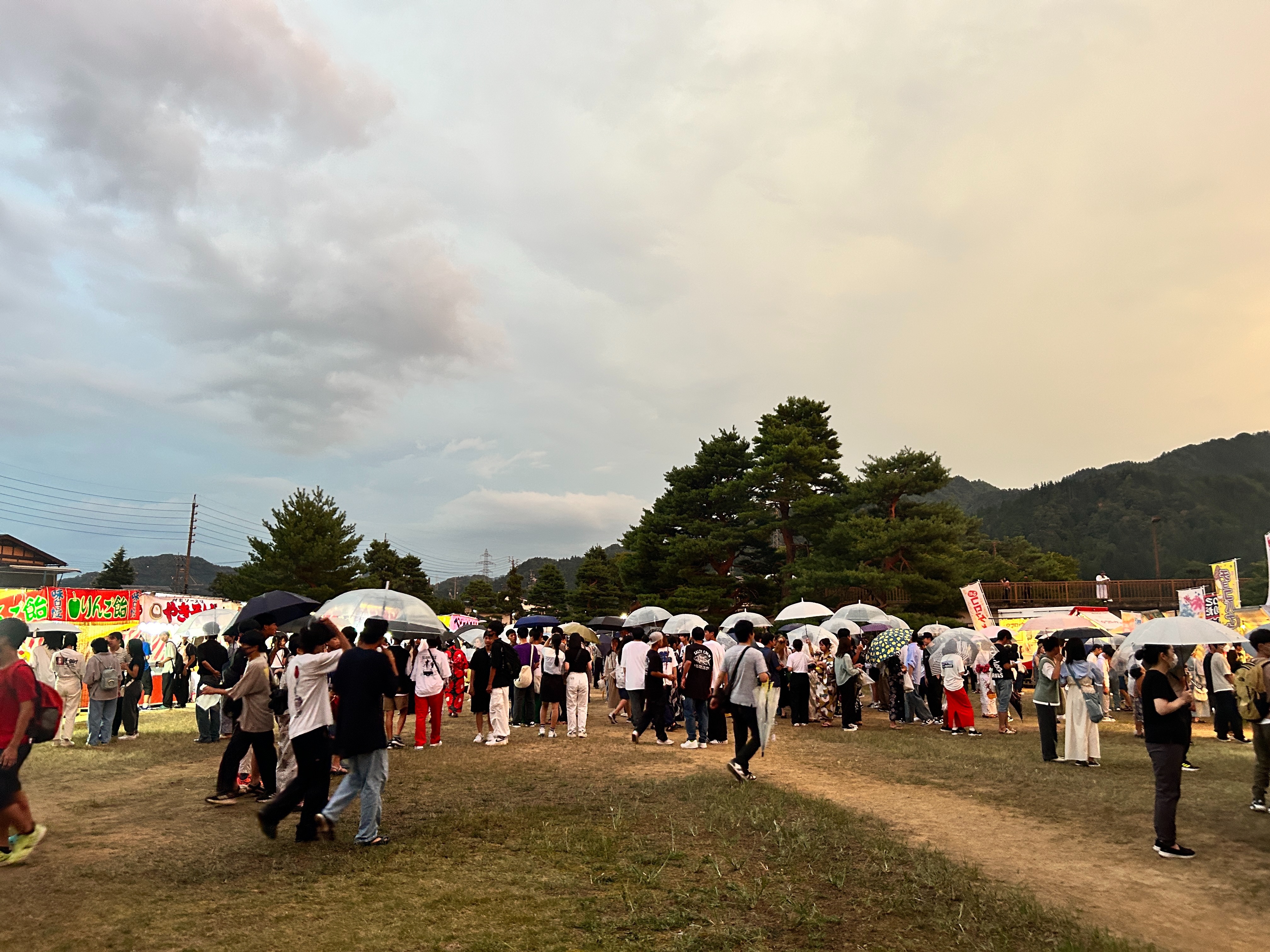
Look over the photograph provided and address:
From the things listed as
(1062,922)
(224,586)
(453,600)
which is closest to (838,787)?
(1062,922)

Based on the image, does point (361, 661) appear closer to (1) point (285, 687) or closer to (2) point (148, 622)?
(1) point (285, 687)

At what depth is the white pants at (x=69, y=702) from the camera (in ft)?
43.2

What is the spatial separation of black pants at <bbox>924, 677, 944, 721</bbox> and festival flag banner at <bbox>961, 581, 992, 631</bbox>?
10.5 metres

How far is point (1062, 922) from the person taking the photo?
4.96m

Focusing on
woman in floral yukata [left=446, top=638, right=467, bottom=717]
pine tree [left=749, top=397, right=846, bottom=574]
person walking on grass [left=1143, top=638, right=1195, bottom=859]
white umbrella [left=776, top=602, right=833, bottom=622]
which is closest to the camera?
person walking on grass [left=1143, top=638, right=1195, bottom=859]

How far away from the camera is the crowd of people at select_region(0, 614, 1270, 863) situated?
6449 mm

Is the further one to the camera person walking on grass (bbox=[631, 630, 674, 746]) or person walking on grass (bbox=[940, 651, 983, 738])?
person walking on grass (bbox=[940, 651, 983, 738])

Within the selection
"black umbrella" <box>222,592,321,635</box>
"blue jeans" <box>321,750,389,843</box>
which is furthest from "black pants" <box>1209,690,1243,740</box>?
"black umbrella" <box>222,592,321,635</box>

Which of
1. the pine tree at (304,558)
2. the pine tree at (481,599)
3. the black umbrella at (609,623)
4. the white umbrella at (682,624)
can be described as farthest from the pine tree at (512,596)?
the white umbrella at (682,624)

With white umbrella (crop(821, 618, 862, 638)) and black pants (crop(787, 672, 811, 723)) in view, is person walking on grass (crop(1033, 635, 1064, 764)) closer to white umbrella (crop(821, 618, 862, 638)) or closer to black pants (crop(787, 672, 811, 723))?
black pants (crop(787, 672, 811, 723))

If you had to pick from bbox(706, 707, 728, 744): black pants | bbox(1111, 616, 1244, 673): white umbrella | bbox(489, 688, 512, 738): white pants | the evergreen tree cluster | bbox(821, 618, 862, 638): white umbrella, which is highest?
the evergreen tree cluster

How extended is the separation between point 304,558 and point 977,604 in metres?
39.0

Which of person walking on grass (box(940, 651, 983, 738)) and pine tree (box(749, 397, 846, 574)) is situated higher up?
pine tree (box(749, 397, 846, 574))

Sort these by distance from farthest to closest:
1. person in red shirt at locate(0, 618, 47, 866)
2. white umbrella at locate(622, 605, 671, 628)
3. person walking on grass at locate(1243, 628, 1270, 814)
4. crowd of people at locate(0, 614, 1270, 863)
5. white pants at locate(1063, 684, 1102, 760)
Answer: white umbrella at locate(622, 605, 671, 628) → white pants at locate(1063, 684, 1102, 760) → person walking on grass at locate(1243, 628, 1270, 814) → crowd of people at locate(0, 614, 1270, 863) → person in red shirt at locate(0, 618, 47, 866)
